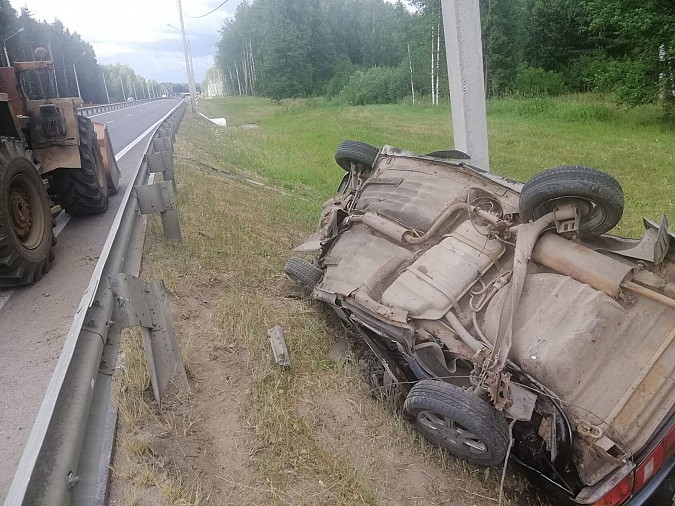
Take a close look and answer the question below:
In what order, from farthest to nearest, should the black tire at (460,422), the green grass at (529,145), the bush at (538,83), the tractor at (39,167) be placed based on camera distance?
the bush at (538,83) < the green grass at (529,145) < the tractor at (39,167) < the black tire at (460,422)

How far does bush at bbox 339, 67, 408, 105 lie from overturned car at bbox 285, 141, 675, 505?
33.6 m

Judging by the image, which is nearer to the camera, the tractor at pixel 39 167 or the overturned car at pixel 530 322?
the overturned car at pixel 530 322

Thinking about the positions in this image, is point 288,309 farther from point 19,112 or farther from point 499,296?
point 19,112

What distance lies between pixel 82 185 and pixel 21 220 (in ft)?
5.77

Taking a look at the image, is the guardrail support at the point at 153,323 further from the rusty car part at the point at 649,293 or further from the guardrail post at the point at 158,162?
the guardrail post at the point at 158,162

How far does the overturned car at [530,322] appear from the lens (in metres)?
2.55

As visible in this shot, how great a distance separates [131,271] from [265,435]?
2.08 meters

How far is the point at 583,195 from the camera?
317cm

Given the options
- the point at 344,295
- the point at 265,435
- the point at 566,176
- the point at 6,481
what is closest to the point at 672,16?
the point at 566,176

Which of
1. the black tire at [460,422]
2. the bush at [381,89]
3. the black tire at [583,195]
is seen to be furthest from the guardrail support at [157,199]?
the bush at [381,89]

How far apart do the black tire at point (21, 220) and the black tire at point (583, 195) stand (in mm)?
4074

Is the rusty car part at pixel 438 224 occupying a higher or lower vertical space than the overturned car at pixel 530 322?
higher

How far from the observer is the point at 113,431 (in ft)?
8.16

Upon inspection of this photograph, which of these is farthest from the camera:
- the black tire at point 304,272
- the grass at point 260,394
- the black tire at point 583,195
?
the black tire at point 304,272
